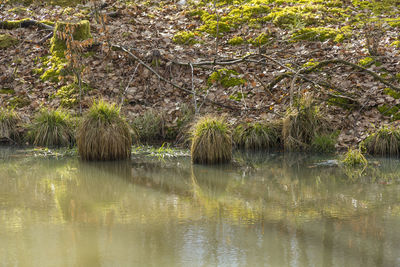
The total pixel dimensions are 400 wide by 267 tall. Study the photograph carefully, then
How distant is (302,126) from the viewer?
27.6ft

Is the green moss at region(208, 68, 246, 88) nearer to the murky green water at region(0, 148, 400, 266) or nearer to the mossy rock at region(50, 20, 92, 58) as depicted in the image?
the murky green water at region(0, 148, 400, 266)

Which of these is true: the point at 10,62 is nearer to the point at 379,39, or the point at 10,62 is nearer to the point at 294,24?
the point at 294,24

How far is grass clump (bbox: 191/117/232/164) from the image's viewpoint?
7328 mm

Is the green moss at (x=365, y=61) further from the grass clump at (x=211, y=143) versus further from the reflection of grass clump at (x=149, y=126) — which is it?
the reflection of grass clump at (x=149, y=126)

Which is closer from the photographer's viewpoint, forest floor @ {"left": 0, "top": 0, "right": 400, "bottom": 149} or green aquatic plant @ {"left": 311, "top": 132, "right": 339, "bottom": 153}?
green aquatic plant @ {"left": 311, "top": 132, "right": 339, "bottom": 153}

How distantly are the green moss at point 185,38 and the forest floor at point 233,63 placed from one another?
0.03 m

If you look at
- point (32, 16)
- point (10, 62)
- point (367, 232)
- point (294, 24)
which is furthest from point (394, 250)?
point (32, 16)

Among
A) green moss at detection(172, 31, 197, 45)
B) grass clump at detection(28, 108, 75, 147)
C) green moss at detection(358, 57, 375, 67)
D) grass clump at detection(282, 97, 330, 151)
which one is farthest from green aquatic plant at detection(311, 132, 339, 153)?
green moss at detection(172, 31, 197, 45)

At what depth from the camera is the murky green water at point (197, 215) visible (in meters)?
3.55

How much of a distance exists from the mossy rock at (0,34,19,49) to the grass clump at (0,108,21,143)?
3.57 m

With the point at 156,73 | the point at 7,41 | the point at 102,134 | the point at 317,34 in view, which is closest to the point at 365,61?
the point at 317,34

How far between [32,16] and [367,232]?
40.1 feet

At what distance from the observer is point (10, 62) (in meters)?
11.7

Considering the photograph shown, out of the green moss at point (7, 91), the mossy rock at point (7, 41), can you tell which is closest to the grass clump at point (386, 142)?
the green moss at point (7, 91)
